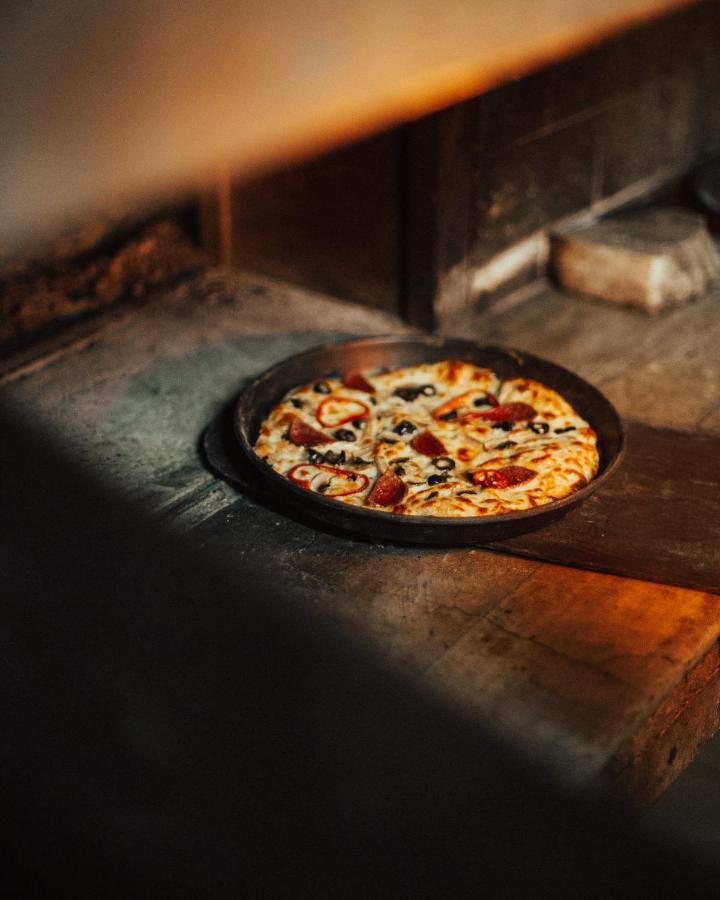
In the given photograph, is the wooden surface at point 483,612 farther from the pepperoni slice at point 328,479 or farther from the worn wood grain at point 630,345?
the worn wood grain at point 630,345

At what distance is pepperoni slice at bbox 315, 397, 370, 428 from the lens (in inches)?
144

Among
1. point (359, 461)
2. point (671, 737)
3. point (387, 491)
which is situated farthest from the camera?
point (359, 461)

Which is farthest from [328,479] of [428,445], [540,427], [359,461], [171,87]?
[171,87]

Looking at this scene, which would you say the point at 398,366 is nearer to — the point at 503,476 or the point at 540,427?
the point at 540,427

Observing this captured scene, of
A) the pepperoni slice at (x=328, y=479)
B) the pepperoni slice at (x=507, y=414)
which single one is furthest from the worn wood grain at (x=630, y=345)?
the pepperoni slice at (x=328, y=479)

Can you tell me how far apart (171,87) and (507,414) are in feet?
10.7

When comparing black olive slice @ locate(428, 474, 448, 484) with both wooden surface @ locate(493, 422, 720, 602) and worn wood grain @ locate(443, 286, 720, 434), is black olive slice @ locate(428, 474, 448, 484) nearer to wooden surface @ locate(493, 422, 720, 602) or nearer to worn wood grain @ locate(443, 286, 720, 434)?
wooden surface @ locate(493, 422, 720, 602)

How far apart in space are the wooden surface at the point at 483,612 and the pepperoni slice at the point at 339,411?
0.40 meters

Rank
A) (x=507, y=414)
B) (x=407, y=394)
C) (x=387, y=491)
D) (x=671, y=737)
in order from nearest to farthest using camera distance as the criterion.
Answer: (x=671, y=737) → (x=387, y=491) → (x=507, y=414) → (x=407, y=394)

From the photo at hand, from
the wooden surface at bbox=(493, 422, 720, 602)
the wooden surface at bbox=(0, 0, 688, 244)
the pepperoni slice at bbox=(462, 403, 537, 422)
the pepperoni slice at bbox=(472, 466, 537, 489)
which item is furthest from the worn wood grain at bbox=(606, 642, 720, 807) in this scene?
the wooden surface at bbox=(0, 0, 688, 244)

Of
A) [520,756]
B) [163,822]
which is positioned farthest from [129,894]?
[520,756]

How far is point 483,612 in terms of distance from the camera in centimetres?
300

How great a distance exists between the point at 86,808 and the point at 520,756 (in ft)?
3.68

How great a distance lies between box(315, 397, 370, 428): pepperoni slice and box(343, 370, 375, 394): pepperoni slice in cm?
11
